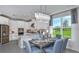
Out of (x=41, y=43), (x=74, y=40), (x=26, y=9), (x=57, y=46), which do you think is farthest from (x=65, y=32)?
(x=26, y=9)

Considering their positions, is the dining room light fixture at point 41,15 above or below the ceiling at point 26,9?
below

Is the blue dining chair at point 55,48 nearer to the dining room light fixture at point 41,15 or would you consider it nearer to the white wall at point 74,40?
the white wall at point 74,40

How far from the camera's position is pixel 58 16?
3.00 metres

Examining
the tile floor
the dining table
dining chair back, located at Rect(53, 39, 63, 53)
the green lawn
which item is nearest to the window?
the green lawn

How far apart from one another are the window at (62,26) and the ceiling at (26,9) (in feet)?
0.79

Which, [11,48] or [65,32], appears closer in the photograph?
[11,48]

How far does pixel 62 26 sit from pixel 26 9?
95 centimetres

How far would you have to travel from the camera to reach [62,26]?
2.96 metres

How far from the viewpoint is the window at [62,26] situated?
2.95 meters

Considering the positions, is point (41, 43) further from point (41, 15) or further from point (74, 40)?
point (74, 40)

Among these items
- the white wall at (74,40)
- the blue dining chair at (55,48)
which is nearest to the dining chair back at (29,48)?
the blue dining chair at (55,48)

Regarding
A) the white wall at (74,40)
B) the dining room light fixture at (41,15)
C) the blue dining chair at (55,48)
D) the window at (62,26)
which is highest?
the dining room light fixture at (41,15)
